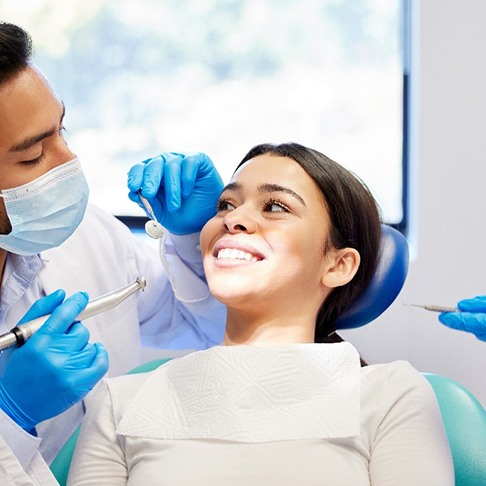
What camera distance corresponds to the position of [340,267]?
175cm

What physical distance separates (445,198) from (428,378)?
840 millimetres

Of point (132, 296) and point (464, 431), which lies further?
point (132, 296)

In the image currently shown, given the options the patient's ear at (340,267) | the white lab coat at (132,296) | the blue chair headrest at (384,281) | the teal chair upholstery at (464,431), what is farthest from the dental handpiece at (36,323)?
the teal chair upholstery at (464,431)

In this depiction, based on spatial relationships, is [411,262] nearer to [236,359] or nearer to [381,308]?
[381,308]

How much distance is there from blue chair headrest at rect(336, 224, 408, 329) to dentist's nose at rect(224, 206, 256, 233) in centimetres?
36

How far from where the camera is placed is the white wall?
→ 94.5 inches

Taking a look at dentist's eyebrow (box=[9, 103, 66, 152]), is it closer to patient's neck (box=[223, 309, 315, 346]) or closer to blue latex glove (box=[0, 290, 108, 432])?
blue latex glove (box=[0, 290, 108, 432])

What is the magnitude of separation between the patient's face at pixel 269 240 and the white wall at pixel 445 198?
0.86m

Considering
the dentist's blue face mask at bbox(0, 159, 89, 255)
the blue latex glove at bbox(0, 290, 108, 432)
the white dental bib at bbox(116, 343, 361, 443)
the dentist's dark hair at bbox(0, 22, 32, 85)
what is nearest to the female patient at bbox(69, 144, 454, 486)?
the white dental bib at bbox(116, 343, 361, 443)

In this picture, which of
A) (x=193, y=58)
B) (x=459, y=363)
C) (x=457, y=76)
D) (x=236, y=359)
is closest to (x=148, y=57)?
(x=193, y=58)

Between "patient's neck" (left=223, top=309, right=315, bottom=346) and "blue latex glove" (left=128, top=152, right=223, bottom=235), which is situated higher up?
"blue latex glove" (left=128, top=152, right=223, bottom=235)

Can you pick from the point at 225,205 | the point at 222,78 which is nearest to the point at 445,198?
the point at 225,205

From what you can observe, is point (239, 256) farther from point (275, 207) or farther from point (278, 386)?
point (278, 386)

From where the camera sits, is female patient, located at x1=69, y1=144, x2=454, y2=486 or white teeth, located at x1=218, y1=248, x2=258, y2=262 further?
white teeth, located at x1=218, y1=248, x2=258, y2=262
